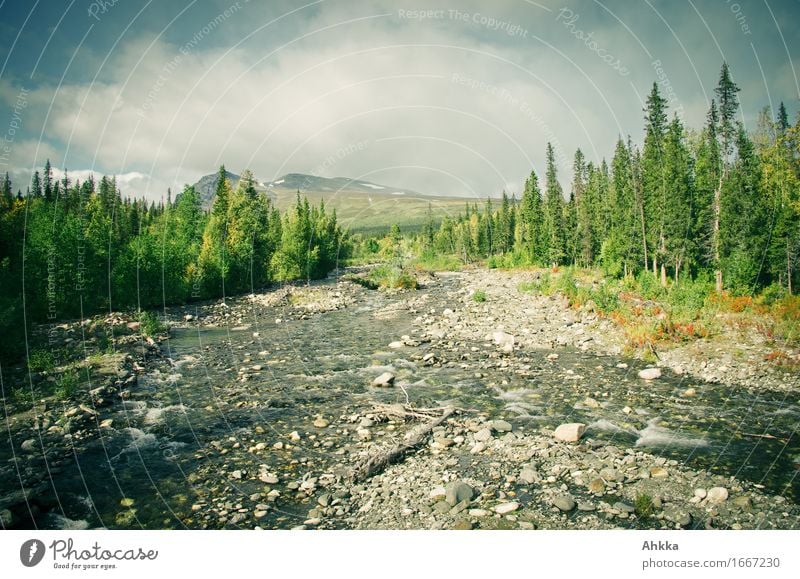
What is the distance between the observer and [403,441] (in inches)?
330

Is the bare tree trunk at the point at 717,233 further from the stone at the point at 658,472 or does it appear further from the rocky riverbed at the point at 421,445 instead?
the stone at the point at 658,472

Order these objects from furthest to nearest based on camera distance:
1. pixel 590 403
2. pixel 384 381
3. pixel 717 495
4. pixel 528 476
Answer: pixel 384 381 → pixel 590 403 → pixel 528 476 → pixel 717 495

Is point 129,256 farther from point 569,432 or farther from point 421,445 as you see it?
point 569,432

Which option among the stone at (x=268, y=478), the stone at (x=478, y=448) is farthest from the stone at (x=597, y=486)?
the stone at (x=268, y=478)

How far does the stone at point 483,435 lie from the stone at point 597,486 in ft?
7.36

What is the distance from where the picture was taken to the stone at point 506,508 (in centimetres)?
593

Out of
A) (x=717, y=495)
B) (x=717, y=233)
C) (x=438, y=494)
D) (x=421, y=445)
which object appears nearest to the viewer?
(x=717, y=495)

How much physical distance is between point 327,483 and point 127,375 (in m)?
10.1

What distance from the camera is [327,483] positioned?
6926mm

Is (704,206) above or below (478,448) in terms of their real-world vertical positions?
above

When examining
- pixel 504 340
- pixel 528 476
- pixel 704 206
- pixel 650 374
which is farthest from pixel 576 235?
pixel 528 476

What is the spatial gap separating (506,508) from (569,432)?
3177 mm
